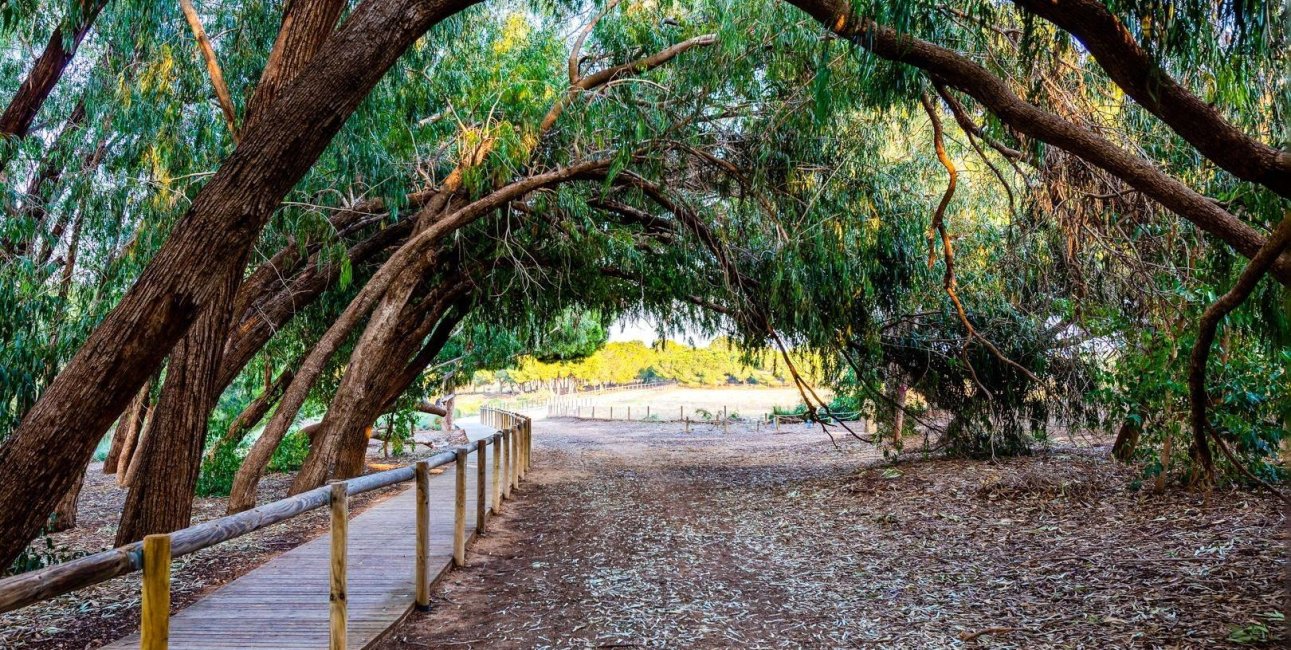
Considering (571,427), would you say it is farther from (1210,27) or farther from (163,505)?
(1210,27)

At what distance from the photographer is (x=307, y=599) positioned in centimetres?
462

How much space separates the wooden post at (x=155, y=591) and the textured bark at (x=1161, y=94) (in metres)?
3.55

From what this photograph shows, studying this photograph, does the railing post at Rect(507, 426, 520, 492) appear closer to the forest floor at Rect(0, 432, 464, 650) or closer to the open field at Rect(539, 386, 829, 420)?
the forest floor at Rect(0, 432, 464, 650)

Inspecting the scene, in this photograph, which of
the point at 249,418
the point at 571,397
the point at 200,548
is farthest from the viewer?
the point at 571,397

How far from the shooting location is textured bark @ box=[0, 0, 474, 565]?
357 cm

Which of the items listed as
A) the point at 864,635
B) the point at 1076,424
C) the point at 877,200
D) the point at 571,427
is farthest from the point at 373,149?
the point at 571,427

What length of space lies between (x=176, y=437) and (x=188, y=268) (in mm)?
2993

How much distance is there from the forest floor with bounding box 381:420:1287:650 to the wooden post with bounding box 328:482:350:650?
615 mm

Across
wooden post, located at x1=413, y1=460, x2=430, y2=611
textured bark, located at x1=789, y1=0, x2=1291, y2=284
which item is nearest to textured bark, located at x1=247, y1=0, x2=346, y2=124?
wooden post, located at x1=413, y1=460, x2=430, y2=611

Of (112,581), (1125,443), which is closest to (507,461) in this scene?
(112,581)

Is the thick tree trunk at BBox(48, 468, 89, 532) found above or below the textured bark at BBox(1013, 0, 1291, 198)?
below

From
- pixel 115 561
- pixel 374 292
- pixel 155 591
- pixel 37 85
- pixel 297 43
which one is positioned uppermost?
pixel 37 85

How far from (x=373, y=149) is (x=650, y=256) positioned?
3407mm

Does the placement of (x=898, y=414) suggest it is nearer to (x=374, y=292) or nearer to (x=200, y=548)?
(x=374, y=292)
